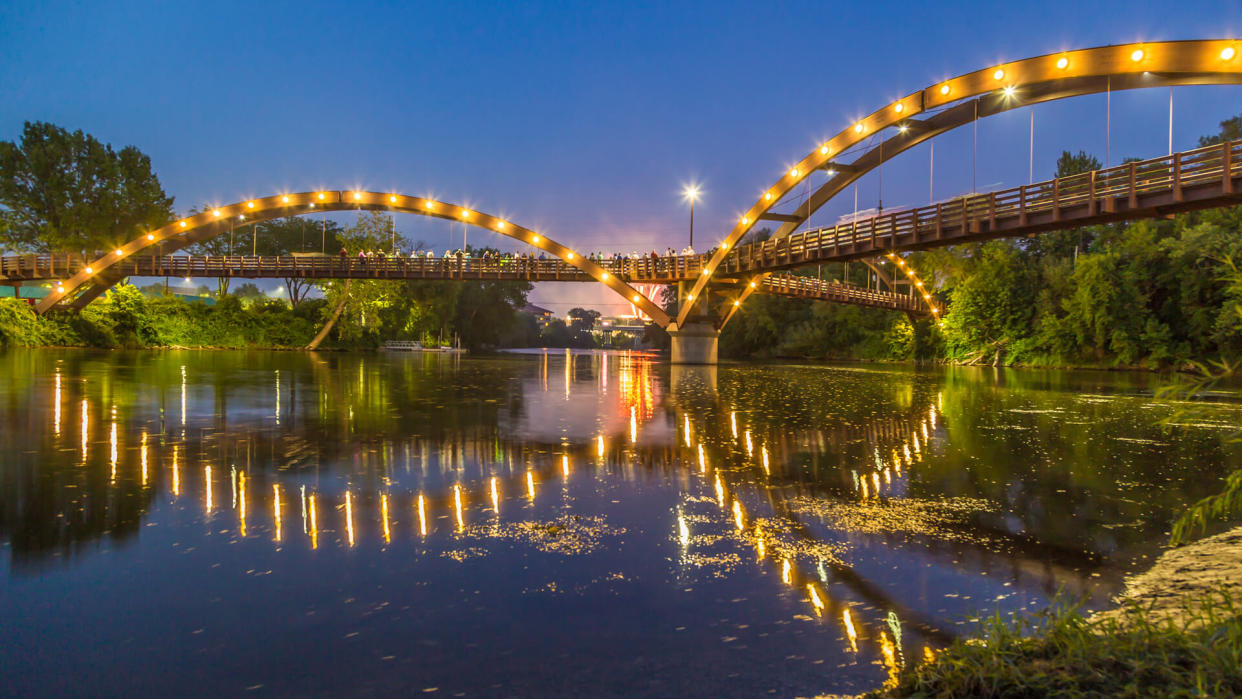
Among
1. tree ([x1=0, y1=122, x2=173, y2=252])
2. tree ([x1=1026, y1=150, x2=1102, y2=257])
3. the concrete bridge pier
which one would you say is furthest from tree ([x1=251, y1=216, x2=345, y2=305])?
tree ([x1=1026, y1=150, x2=1102, y2=257])

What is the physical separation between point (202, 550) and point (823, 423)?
38.9 feet

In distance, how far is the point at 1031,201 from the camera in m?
28.2

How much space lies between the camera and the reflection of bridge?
2312 cm

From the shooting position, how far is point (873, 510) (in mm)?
7391

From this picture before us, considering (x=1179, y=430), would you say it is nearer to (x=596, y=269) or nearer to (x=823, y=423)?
(x=823, y=423)

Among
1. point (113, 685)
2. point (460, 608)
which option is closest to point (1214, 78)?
point (460, 608)

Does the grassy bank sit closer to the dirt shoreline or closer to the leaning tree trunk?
the leaning tree trunk

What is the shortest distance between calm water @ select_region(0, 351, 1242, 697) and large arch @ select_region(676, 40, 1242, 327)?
50.3 feet

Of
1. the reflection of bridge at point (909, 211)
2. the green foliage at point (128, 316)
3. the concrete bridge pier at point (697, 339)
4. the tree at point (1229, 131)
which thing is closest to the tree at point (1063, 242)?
the tree at point (1229, 131)

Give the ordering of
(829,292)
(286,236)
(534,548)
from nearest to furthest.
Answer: (534,548), (829,292), (286,236)

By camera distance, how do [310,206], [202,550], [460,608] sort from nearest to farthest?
[460,608] < [202,550] < [310,206]

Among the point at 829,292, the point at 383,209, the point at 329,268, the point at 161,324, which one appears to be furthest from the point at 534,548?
the point at 161,324

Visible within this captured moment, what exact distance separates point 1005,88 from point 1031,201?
453cm

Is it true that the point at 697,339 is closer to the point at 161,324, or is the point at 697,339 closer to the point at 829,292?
the point at 829,292
